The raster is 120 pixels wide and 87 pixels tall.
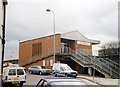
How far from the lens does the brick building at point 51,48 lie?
4949 cm

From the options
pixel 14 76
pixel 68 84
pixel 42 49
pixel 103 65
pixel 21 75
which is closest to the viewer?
pixel 68 84

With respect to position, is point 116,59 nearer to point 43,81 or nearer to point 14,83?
point 14,83

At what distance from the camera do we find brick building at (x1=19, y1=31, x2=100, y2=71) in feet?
162

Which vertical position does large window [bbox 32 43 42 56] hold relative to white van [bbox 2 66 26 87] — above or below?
above

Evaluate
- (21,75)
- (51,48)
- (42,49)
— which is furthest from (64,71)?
(42,49)

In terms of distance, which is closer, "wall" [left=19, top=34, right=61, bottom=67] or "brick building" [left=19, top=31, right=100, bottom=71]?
"brick building" [left=19, top=31, right=100, bottom=71]

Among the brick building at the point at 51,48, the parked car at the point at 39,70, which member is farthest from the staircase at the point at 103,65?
the brick building at the point at 51,48

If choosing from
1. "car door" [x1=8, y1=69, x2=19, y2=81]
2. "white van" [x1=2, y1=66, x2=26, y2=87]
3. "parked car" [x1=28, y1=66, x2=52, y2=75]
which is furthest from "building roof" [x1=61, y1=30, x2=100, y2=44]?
"car door" [x1=8, y1=69, x2=19, y2=81]

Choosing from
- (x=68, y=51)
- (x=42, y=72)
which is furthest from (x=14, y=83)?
(x=68, y=51)

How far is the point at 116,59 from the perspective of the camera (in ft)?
128

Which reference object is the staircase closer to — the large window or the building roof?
the building roof

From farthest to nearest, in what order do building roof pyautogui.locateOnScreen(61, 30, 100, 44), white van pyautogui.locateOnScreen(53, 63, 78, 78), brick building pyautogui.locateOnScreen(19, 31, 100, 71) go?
building roof pyautogui.locateOnScreen(61, 30, 100, 44) < brick building pyautogui.locateOnScreen(19, 31, 100, 71) < white van pyautogui.locateOnScreen(53, 63, 78, 78)

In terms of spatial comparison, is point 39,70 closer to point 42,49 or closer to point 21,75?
point 42,49

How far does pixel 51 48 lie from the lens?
168 feet
